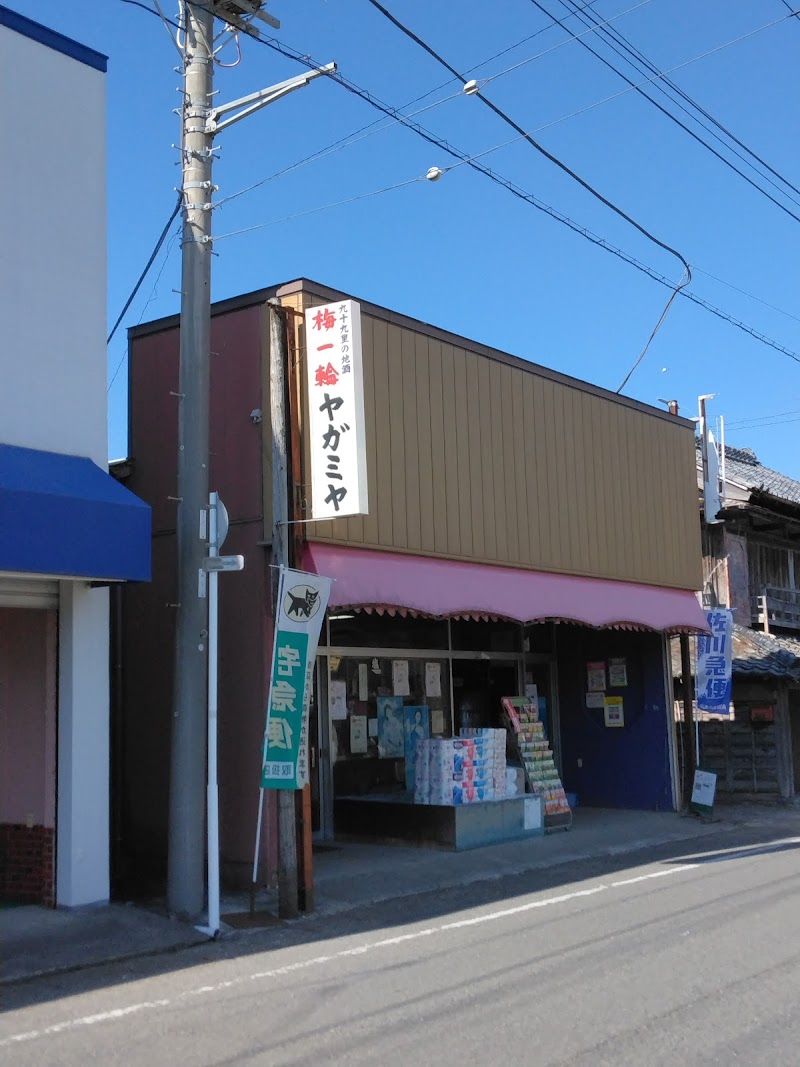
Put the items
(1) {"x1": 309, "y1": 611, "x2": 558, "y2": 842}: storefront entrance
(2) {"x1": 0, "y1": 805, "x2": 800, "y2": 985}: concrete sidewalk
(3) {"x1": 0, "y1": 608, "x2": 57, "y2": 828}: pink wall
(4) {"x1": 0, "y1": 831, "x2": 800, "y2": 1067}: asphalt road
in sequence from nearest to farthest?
(4) {"x1": 0, "y1": 831, "x2": 800, "y2": 1067}: asphalt road < (2) {"x1": 0, "y1": 805, "x2": 800, "y2": 985}: concrete sidewalk < (3) {"x1": 0, "y1": 608, "x2": 57, "y2": 828}: pink wall < (1) {"x1": 309, "y1": 611, "x2": 558, "y2": 842}: storefront entrance

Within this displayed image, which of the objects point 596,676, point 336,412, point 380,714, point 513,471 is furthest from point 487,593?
point 596,676

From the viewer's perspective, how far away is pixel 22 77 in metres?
9.59

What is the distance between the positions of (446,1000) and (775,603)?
2115cm

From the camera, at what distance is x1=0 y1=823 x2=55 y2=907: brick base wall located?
9602 mm

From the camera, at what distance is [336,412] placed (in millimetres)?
10547

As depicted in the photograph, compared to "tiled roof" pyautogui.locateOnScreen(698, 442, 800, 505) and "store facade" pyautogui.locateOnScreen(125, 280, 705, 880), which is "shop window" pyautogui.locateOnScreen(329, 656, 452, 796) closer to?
"store facade" pyautogui.locateOnScreen(125, 280, 705, 880)

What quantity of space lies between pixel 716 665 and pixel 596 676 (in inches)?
74.1

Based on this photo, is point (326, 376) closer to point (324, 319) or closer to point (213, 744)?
point (324, 319)

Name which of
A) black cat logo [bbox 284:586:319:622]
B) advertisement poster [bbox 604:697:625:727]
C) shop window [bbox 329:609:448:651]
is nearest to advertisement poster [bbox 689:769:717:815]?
advertisement poster [bbox 604:697:625:727]

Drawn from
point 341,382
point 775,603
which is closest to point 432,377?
point 341,382

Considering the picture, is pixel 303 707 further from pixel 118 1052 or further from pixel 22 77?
pixel 22 77

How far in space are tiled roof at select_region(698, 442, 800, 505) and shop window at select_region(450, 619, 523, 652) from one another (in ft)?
34.0

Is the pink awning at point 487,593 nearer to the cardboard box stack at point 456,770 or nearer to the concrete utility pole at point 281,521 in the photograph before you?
the concrete utility pole at point 281,521

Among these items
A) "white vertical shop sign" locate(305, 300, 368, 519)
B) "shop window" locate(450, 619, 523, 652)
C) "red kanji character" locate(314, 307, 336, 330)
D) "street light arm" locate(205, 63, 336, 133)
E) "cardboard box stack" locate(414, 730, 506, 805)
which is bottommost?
"cardboard box stack" locate(414, 730, 506, 805)
